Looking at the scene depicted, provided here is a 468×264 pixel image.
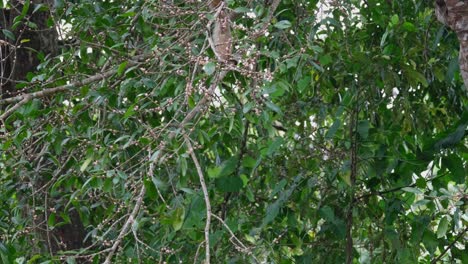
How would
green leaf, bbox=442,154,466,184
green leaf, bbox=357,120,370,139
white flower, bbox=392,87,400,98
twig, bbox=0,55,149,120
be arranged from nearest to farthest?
green leaf, bbox=442,154,466,184
twig, bbox=0,55,149,120
green leaf, bbox=357,120,370,139
white flower, bbox=392,87,400,98

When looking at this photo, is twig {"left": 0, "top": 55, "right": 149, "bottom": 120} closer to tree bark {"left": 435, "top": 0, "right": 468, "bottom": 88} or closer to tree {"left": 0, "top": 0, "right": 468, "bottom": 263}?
tree {"left": 0, "top": 0, "right": 468, "bottom": 263}

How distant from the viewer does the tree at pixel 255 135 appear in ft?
8.72

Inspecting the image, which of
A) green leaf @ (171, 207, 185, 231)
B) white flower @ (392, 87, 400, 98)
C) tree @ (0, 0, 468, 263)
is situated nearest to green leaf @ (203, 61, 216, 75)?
tree @ (0, 0, 468, 263)

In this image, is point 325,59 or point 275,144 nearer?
point 275,144

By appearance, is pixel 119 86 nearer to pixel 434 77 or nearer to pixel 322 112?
pixel 322 112

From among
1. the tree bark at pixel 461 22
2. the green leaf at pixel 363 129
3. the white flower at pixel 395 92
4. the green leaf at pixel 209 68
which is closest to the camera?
the tree bark at pixel 461 22

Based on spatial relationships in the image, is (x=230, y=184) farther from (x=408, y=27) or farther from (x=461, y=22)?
(x=461, y=22)

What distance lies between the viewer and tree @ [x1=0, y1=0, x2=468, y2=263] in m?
2.66

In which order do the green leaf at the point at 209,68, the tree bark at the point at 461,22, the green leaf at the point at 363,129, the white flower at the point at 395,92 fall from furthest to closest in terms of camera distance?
the white flower at the point at 395,92 < the green leaf at the point at 363,129 < the green leaf at the point at 209,68 < the tree bark at the point at 461,22

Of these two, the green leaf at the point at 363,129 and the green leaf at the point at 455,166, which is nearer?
the green leaf at the point at 455,166

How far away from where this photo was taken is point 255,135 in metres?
3.27

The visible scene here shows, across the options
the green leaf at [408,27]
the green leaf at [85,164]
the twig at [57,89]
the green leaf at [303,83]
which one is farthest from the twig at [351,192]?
the green leaf at [85,164]

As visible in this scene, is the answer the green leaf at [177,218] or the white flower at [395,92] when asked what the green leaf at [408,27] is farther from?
the green leaf at [177,218]

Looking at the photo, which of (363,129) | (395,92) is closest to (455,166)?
(363,129)
